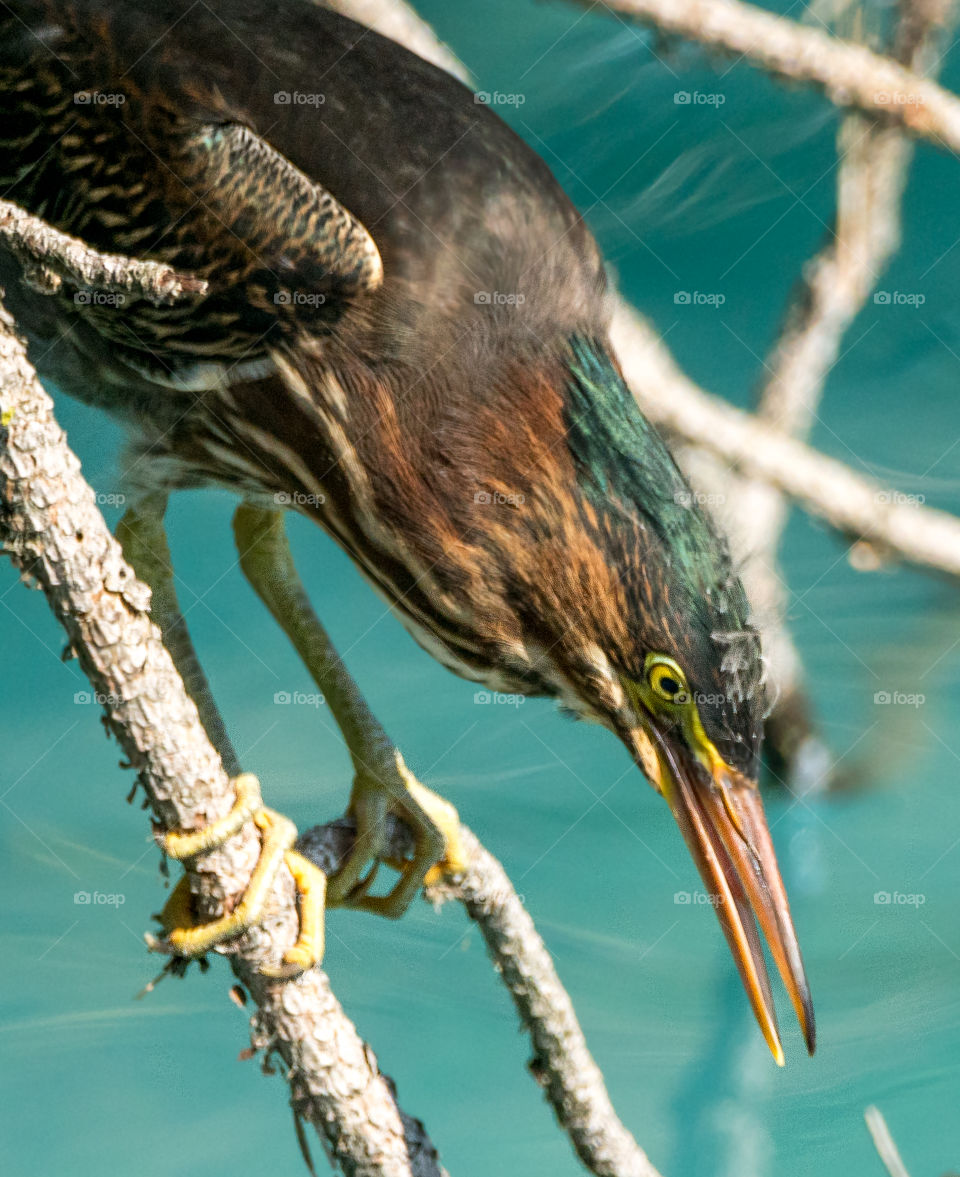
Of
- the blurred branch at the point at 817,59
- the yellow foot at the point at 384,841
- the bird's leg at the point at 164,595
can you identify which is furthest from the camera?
the blurred branch at the point at 817,59

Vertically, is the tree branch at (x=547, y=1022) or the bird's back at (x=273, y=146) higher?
the bird's back at (x=273, y=146)

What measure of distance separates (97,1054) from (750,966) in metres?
2.03

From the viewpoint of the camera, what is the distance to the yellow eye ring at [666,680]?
1013 mm

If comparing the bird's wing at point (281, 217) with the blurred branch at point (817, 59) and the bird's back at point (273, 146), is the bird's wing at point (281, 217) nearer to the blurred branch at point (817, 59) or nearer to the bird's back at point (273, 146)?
the bird's back at point (273, 146)

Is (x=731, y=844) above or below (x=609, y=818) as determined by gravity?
above

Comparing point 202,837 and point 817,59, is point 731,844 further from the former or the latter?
point 817,59

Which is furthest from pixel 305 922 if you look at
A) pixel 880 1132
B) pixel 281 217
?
pixel 880 1132

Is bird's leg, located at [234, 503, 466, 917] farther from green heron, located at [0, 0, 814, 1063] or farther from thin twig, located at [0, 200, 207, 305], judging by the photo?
thin twig, located at [0, 200, 207, 305]

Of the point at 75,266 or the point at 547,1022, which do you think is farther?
the point at 547,1022

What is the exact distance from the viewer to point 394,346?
1.17 metres

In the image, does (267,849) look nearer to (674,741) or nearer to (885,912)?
(674,741)

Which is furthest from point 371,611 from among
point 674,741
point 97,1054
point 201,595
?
point 674,741

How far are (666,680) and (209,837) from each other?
0.41m

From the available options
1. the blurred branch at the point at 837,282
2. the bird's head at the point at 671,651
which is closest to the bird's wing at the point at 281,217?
the bird's head at the point at 671,651
